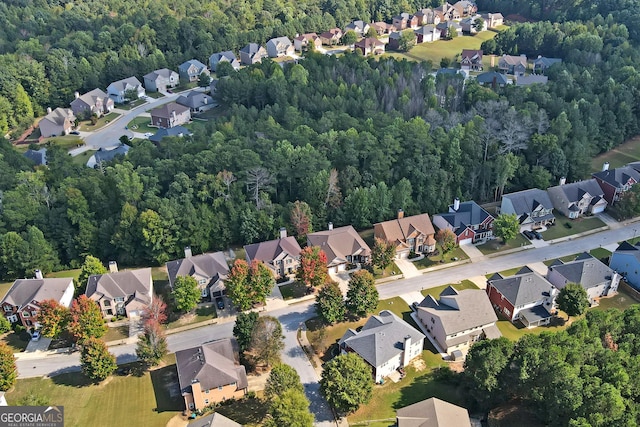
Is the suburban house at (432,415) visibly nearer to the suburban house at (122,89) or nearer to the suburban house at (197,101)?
the suburban house at (197,101)

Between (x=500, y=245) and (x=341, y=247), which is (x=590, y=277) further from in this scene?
(x=341, y=247)

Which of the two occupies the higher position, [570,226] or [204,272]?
[204,272]

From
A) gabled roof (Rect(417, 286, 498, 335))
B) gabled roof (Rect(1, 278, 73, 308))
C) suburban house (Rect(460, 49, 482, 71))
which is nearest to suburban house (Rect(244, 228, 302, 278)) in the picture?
gabled roof (Rect(417, 286, 498, 335))

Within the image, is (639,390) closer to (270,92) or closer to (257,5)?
(270,92)

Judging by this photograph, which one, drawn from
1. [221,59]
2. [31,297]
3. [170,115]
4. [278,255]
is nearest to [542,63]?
[221,59]

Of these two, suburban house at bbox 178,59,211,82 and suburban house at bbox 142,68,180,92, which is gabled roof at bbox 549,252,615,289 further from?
suburban house at bbox 142,68,180,92

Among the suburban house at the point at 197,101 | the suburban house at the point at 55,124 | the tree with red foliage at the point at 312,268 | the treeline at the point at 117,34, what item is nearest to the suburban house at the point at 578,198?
the tree with red foliage at the point at 312,268

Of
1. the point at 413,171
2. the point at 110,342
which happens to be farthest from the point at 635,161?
the point at 110,342
